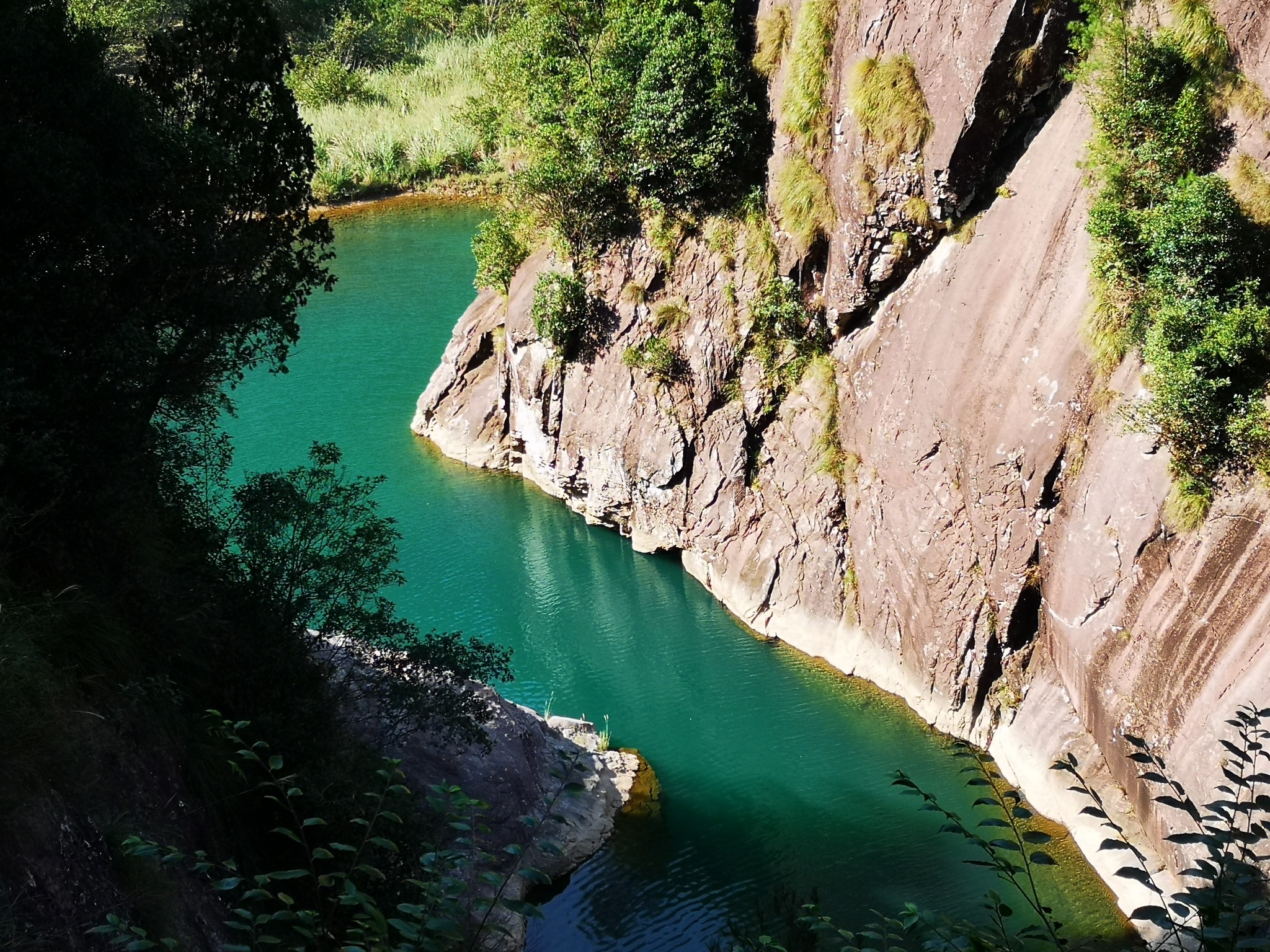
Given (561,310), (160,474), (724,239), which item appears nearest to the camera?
(160,474)

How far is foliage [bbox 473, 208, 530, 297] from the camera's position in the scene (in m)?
26.8

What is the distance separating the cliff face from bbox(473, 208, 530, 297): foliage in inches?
122

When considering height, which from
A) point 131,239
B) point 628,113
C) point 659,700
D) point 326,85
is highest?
point 628,113

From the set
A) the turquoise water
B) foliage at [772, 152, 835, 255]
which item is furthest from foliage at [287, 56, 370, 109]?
foliage at [772, 152, 835, 255]

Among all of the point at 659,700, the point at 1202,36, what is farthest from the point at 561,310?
the point at 1202,36

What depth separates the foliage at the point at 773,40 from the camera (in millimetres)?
22000

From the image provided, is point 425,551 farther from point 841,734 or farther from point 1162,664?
point 1162,664

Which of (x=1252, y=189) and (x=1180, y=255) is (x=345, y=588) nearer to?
(x=1180, y=255)

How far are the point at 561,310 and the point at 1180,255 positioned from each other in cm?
1246

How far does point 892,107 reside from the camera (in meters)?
19.1

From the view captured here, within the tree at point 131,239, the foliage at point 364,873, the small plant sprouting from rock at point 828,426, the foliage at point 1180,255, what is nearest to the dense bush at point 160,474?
the tree at point 131,239

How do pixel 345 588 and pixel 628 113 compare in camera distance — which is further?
pixel 628 113

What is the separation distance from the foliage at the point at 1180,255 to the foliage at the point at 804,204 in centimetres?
560

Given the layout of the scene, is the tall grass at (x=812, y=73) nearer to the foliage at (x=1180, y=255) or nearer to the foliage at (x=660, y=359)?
the foliage at (x=660, y=359)
